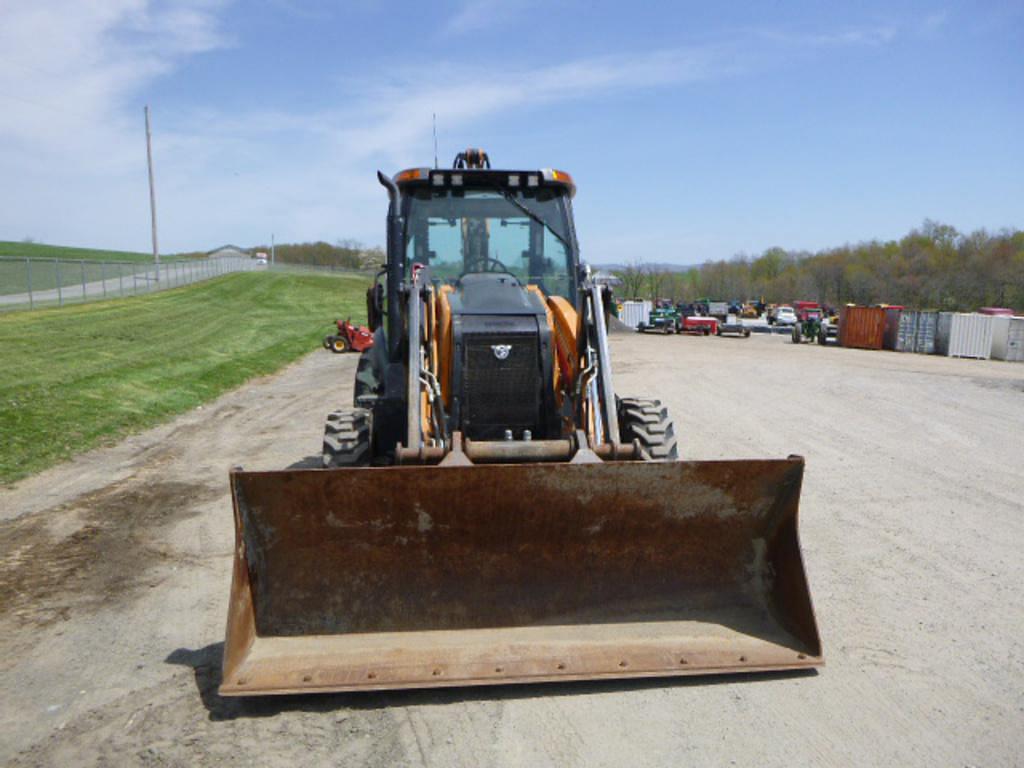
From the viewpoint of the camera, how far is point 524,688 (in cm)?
412

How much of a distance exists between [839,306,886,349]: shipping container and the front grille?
106ft

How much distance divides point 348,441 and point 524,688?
2366 mm

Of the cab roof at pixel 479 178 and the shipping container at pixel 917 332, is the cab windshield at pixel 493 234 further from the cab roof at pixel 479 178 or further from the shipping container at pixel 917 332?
the shipping container at pixel 917 332

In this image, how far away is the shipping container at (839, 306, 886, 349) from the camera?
34.7m

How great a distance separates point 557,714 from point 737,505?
155cm

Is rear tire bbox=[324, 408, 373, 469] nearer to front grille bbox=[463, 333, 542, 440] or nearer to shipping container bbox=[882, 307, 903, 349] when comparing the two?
front grille bbox=[463, 333, 542, 440]

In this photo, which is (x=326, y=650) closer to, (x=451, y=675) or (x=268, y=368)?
(x=451, y=675)

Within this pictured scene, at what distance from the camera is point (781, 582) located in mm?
4547

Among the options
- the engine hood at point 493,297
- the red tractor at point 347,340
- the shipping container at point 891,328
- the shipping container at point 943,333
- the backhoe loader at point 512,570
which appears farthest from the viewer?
the shipping container at point 891,328

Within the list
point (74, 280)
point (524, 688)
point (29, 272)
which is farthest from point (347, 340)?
point (524, 688)

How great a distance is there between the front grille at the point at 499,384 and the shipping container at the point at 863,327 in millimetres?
32285

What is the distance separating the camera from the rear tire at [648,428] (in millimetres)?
5980

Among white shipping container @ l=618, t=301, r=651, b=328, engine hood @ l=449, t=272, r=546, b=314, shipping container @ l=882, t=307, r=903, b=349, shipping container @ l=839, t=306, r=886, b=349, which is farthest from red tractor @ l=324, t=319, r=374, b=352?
shipping container @ l=882, t=307, r=903, b=349

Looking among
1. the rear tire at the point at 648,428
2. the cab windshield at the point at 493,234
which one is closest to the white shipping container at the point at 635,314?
the cab windshield at the point at 493,234
